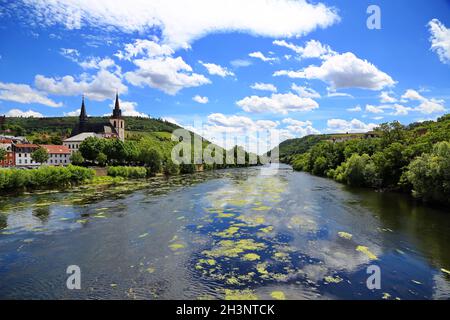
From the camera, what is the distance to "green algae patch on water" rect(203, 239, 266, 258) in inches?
810

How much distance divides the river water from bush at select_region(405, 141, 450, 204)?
2.19 meters

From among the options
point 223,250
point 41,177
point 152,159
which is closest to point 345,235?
point 223,250

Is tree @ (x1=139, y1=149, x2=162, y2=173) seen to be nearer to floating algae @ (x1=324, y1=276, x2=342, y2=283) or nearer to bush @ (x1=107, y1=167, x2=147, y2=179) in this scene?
bush @ (x1=107, y1=167, x2=147, y2=179)

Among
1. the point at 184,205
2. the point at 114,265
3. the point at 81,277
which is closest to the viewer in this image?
the point at 81,277

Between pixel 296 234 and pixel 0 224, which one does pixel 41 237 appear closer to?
pixel 0 224

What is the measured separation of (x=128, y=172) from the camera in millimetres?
75875

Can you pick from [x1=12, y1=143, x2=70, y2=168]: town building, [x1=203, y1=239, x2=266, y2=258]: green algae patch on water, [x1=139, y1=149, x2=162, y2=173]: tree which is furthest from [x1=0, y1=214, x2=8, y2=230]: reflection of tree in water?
[x1=12, y1=143, x2=70, y2=168]: town building

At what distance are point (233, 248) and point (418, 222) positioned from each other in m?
19.1

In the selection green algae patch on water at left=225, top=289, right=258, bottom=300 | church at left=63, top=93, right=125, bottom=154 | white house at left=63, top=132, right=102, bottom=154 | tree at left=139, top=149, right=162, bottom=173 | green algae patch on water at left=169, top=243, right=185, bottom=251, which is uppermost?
church at left=63, top=93, right=125, bottom=154

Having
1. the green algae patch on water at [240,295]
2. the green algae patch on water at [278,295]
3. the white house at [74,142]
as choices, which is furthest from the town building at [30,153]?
the green algae patch on water at [278,295]
